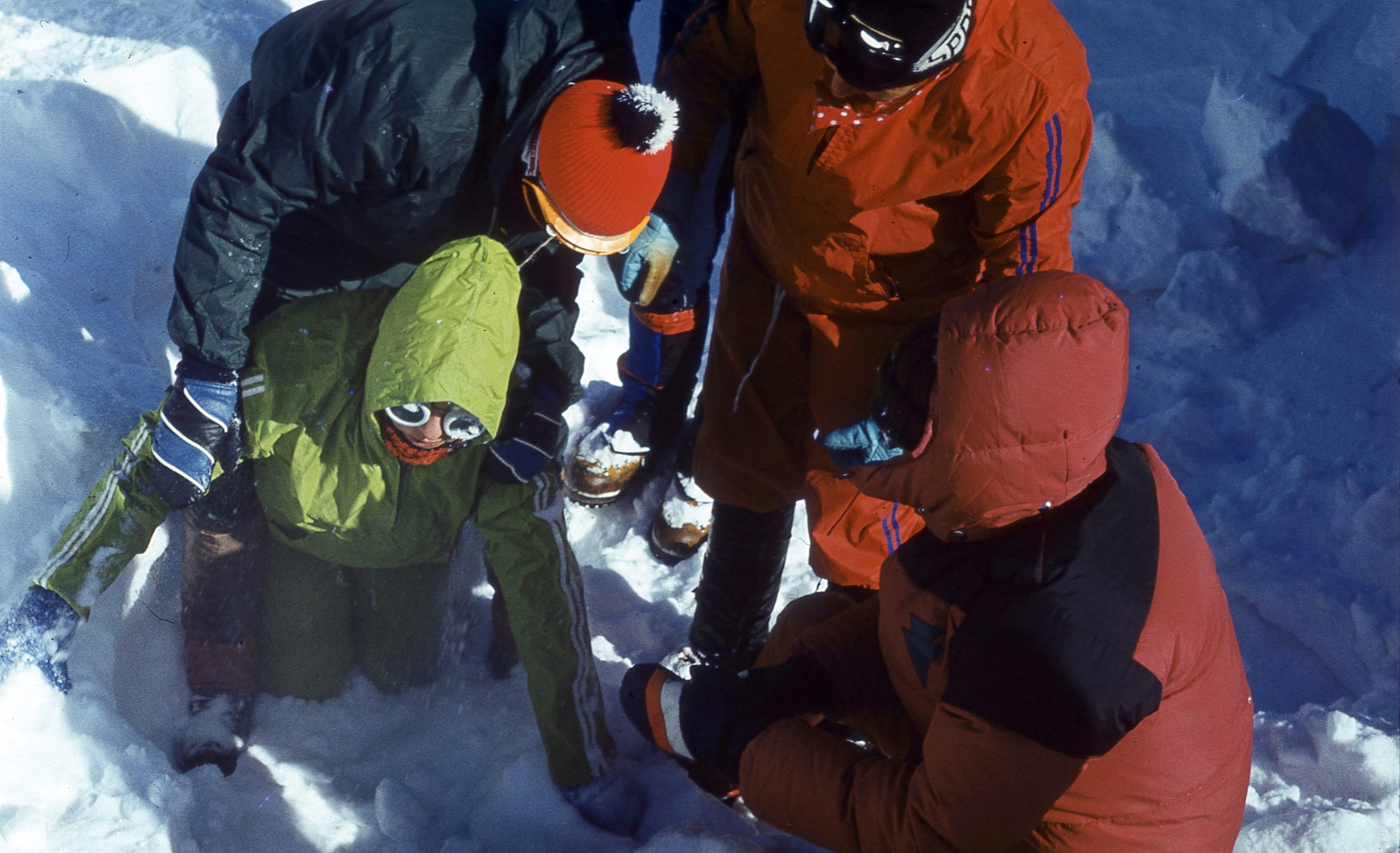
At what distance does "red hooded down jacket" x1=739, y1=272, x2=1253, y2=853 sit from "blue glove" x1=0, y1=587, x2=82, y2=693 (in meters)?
1.60

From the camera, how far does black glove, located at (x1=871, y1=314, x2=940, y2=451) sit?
1.42 meters

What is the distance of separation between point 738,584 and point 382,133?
1249 millimetres

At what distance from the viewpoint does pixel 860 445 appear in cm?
154

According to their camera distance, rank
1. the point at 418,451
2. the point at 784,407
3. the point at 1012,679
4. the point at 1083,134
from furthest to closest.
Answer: the point at 784,407
the point at 418,451
the point at 1083,134
the point at 1012,679

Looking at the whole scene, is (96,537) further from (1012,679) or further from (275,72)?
(1012,679)

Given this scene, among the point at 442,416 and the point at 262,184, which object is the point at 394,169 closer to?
the point at 262,184

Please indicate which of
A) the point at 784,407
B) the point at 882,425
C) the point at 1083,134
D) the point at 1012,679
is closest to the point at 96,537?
the point at 784,407

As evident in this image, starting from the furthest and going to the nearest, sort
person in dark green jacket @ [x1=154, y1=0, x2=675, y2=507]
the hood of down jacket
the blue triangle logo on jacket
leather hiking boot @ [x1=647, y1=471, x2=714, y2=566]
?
leather hiking boot @ [x1=647, y1=471, x2=714, y2=566] → person in dark green jacket @ [x1=154, y1=0, x2=675, y2=507] → the blue triangle logo on jacket → the hood of down jacket

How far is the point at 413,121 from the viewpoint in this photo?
184 centimetres

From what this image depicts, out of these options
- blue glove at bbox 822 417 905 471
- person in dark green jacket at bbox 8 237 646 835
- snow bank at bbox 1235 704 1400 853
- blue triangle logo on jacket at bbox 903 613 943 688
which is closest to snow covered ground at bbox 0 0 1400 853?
snow bank at bbox 1235 704 1400 853

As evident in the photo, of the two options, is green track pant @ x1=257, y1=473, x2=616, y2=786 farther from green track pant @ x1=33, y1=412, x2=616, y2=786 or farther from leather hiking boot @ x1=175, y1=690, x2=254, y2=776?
leather hiking boot @ x1=175, y1=690, x2=254, y2=776

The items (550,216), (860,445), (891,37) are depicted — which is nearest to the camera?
(891,37)

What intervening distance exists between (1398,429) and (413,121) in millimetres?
2970

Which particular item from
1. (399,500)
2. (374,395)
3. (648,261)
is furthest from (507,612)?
(648,261)
